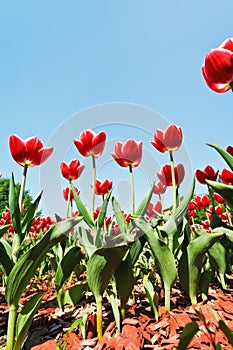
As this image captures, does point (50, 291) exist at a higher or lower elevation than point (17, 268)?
lower

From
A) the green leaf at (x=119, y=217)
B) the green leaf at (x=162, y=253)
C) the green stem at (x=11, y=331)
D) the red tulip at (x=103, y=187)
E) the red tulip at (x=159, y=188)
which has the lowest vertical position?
the green stem at (x=11, y=331)

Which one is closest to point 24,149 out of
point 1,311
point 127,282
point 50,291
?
point 127,282

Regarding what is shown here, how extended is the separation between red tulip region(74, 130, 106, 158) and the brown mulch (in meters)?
1.09

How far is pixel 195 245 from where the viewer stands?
1.78 meters

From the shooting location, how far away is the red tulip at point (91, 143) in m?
2.21

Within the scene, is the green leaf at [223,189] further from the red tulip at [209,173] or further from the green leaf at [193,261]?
the red tulip at [209,173]

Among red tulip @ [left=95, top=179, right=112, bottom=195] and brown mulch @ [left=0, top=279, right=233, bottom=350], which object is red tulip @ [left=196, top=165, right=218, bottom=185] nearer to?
red tulip @ [left=95, top=179, right=112, bottom=195]

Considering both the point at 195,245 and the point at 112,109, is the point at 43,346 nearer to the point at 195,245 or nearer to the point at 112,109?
the point at 195,245

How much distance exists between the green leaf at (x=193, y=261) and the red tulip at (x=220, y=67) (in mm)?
800

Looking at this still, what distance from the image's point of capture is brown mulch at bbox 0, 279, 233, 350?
4.89ft

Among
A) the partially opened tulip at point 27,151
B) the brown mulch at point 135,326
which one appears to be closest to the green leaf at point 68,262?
the brown mulch at point 135,326

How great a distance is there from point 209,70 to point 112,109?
84cm

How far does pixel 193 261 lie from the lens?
185 cm

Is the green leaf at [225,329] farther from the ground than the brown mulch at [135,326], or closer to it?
farther from the ground
